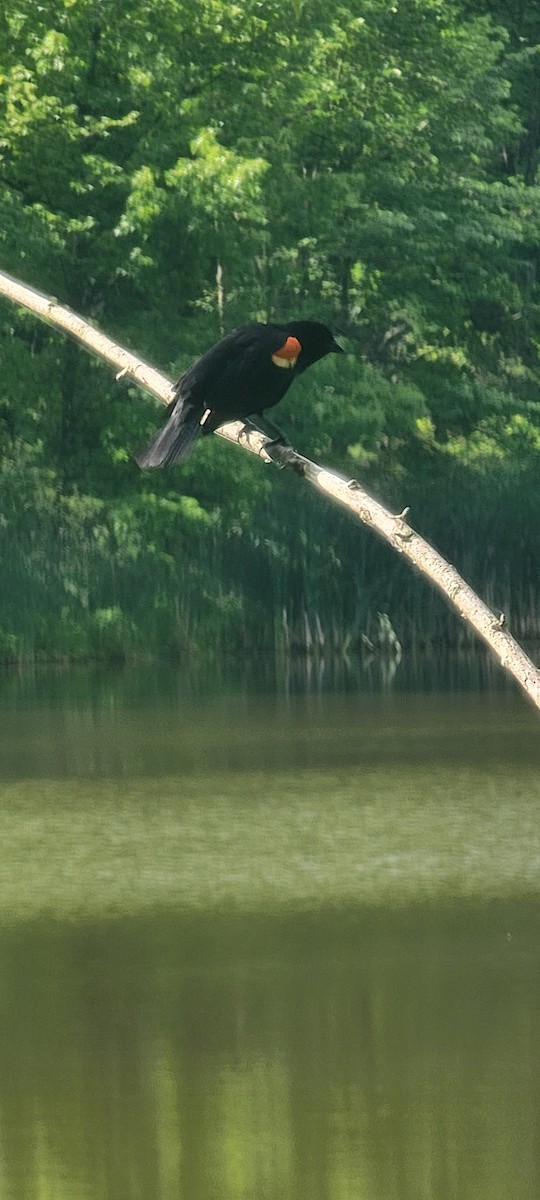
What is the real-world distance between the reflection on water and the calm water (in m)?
0.01

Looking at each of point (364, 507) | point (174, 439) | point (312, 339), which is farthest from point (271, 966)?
point (364, 507)

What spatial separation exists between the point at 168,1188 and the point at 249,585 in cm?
1574

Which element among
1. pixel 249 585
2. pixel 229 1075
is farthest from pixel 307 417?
pixel 229 1075

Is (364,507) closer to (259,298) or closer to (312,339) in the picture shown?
(312,339)

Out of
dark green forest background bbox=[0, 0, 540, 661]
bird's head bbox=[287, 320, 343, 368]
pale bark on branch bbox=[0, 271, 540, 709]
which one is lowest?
pale bark on branch bbox=[0, 271, 540, 709]

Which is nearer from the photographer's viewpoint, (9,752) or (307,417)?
(9,752)

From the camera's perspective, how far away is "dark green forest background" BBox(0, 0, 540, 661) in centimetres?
2075

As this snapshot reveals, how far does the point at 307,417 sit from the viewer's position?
952 inches

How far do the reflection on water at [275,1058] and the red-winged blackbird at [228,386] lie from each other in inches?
63.3

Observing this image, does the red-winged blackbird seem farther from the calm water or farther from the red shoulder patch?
the calm water

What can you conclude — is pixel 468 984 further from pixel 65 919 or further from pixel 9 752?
pixel 9 752

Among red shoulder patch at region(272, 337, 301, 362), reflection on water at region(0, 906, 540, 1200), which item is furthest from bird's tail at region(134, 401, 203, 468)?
reflection on water at region(0, 906, 540, 1200)

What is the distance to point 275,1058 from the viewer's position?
638 cm

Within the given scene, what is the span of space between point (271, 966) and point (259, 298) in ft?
59.8
